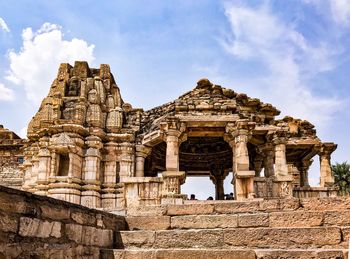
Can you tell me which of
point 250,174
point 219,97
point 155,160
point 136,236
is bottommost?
point 136,236

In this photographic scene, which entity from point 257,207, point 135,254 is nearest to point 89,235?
point 135,254

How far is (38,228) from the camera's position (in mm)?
3912

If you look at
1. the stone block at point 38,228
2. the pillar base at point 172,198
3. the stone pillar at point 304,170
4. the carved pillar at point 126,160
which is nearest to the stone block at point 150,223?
the stone block at point 38,228

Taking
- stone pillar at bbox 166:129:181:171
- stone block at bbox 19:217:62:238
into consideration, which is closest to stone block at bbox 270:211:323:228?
stone block at bbox 19:217:62:238

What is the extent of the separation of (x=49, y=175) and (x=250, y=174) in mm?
7299

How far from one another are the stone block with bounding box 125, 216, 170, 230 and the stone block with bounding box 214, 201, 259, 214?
79cm

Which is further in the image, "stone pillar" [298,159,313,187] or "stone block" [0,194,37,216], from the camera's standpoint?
"stone pillar" [298,159,313,187]

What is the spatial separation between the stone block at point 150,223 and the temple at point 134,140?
6.53m

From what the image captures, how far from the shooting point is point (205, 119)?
1388 cm

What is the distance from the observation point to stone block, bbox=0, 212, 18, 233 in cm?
344

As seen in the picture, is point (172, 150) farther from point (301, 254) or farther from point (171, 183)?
point (301, 254)

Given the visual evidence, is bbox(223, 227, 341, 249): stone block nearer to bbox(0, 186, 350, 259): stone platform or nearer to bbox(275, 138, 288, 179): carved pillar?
bbox(0, 186, 350, 259): stone platform

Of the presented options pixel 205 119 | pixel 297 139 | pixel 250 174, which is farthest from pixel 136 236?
pixel 297 139

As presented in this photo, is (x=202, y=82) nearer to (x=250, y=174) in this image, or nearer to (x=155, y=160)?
(x=250, y=174)
